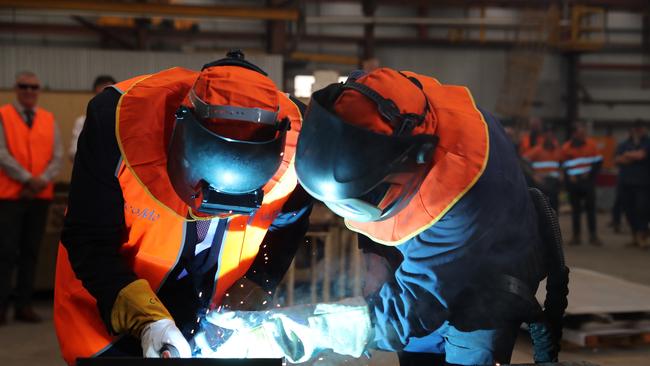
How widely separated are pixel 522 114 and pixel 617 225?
602 centimetres

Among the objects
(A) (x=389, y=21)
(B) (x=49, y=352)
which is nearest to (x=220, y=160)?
(B) (x=49, y=352)

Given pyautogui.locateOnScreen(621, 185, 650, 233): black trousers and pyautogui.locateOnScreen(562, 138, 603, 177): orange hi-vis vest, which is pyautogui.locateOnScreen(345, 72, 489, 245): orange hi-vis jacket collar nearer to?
pyautogui.locateOnScreen(562, 138, 603, 177): orange hi-vis vest

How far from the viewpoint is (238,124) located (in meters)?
1.98

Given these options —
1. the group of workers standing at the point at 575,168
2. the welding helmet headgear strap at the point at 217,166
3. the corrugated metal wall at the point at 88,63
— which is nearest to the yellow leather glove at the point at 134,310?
the welding helmet headgear strap at the point at 217,166

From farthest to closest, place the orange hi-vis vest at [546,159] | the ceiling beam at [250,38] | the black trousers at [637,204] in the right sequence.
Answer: the ceiling beam at [250,38] < the orange hi-vis vest at [546,159] < the black trousers at [637,204]

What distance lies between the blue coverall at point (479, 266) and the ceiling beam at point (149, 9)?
6003mm

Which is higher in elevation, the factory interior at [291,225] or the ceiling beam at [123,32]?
the ceiling beam at [123,32]

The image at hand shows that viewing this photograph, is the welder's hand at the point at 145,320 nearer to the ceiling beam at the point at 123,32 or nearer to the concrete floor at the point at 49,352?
the concrete floor at the point at 49,352

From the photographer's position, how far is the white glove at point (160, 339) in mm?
2023

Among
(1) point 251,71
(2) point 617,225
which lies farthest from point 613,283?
(2) point 617,225

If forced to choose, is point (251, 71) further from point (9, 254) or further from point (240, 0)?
point (240, 0)

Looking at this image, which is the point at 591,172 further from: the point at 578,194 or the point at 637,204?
the point at 637,204

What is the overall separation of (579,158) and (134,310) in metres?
9.62

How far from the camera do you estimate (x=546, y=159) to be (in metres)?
11.0
